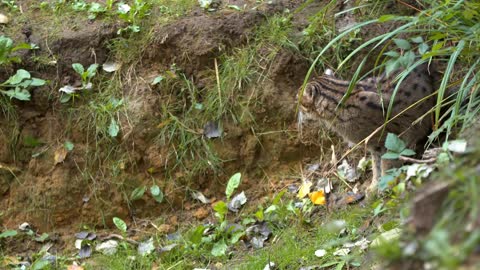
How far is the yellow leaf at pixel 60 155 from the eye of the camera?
6410 mm

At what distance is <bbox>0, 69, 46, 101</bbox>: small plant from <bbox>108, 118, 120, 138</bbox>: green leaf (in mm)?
679

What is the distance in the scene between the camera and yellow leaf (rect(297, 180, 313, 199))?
19.3ft

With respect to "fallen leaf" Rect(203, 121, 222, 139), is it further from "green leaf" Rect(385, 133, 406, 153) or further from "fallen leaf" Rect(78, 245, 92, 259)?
"green leaf" Rect(385, 133, 406, 153)

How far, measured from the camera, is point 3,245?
6.18 m

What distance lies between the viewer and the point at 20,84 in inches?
251

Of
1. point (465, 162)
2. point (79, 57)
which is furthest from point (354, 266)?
point (79, 57)

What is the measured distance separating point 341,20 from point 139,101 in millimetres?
1789

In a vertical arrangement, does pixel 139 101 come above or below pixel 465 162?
below

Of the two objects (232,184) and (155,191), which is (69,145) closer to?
(155,191)

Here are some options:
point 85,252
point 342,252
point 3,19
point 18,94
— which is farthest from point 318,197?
point 3,19

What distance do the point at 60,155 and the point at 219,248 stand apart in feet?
5.63

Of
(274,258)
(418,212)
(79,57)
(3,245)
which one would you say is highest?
(418,212)

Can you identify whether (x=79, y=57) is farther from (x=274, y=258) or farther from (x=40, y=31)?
(x=274, y=258)

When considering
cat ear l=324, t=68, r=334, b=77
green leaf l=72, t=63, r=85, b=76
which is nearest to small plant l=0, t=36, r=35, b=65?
green leaf l=72, t=63, r=85, b=76
